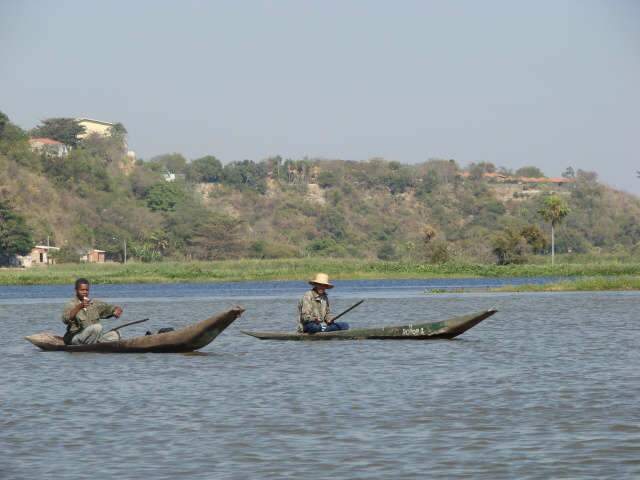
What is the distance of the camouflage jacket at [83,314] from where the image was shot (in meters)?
22.0

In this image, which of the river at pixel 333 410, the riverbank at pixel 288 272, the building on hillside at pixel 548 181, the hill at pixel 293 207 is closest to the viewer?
the river at pixel 333 410

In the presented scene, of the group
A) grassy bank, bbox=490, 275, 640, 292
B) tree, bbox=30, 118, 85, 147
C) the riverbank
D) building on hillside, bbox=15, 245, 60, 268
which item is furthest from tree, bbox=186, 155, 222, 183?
grassy bank, bbox=490, 275, 640, 292

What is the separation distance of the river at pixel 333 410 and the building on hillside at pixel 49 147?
4890 inches

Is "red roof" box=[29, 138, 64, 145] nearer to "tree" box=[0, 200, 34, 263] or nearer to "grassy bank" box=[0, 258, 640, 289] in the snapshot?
"tree" box=[0, 200, 34, 263]

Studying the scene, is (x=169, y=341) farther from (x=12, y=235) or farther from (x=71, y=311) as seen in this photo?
(x=12, y=235)

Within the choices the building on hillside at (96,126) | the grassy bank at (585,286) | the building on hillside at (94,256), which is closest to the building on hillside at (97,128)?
the building on hillside at (96,126)

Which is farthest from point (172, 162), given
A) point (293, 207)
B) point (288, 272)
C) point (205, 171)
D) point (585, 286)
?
point (585, 286)

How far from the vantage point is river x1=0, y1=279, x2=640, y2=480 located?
11961 millimetres

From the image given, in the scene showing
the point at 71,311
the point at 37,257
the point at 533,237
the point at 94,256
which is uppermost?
the point at 533,237

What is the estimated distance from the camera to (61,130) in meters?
166

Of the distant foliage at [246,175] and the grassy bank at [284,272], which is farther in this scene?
the distant foliage at [246,175]

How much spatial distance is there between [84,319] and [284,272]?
63.3 metres

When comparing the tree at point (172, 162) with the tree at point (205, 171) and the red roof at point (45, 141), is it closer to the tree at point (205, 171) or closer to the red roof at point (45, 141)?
the tree at point (205, 171)

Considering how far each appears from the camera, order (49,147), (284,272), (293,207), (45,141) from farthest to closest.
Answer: (293,207) → (45,141) → (49,147) → (284,272)
